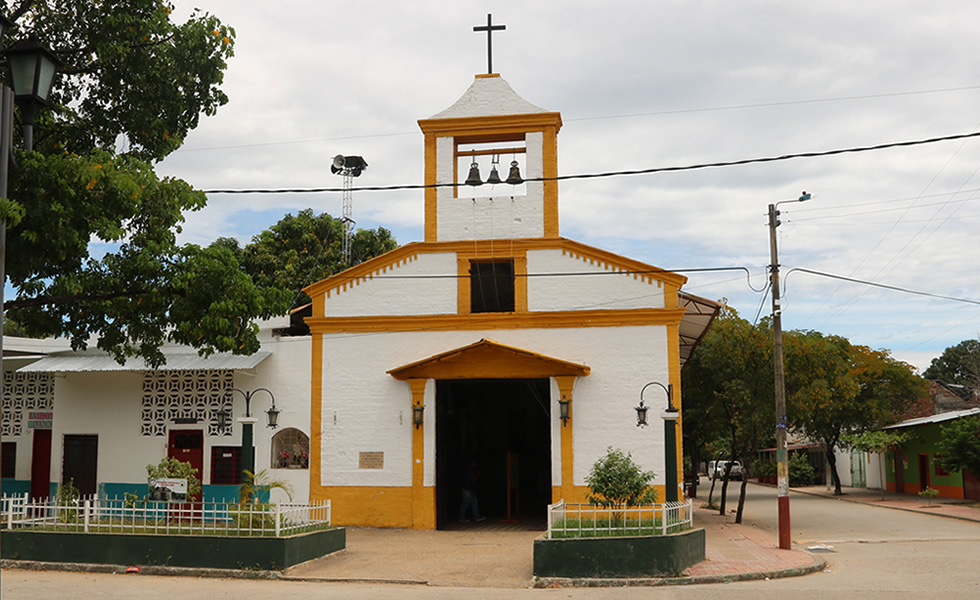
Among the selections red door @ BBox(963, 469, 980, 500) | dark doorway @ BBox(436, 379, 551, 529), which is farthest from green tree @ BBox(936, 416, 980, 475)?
dark doorway @ BBox(436, 379, 551, 529)

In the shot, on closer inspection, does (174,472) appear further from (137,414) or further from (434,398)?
(137,414)

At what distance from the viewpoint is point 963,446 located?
102 ft

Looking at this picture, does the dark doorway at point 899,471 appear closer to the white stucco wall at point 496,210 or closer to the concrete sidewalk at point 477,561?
the concrete sidewalk at point 477,561

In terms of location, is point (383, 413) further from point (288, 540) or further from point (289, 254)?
point (289, 254)

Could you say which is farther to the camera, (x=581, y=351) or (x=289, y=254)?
(x=289, y=254)

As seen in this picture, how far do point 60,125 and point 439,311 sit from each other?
9.31 m

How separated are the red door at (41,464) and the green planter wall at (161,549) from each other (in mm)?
8869

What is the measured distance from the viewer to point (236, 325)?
14664 mm

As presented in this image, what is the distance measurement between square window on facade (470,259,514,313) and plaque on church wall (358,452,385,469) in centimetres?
443

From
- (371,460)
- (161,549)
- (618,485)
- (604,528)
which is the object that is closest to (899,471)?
(371,460)

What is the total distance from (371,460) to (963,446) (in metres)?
21.9

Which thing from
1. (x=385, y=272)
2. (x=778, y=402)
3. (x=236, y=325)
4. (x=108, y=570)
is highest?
(x=385, y=272)

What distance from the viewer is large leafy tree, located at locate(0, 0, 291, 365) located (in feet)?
44.6

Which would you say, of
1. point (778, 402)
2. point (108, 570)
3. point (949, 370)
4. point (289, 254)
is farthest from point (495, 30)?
point (949, 370)
